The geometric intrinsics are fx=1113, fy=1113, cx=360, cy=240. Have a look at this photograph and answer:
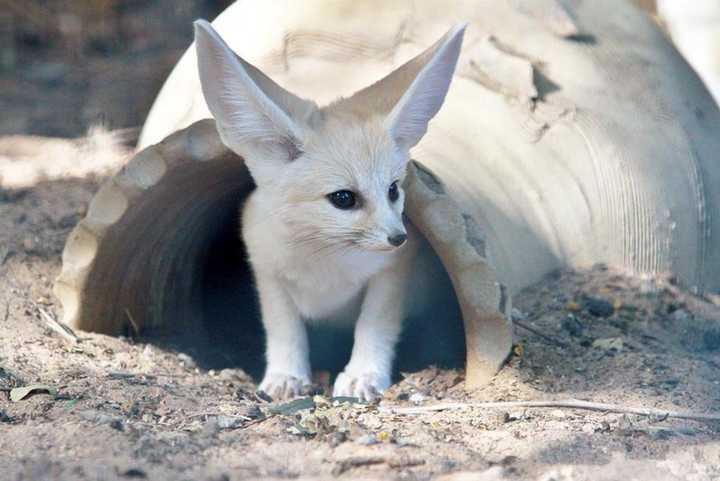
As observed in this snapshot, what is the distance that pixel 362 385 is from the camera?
421cm

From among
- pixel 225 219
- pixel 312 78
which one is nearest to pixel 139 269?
pixel 225 219

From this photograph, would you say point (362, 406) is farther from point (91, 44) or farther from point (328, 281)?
point (91, 44)

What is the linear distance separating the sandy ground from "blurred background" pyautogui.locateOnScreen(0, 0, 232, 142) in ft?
8.37

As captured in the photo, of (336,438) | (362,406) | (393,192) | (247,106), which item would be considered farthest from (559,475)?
(247,106)

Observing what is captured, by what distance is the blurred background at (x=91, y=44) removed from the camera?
7398 millimetres

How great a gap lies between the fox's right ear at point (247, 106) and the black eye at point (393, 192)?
35 centimetres

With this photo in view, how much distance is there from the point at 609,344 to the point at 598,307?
298 millimetres

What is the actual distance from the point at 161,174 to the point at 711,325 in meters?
2.33

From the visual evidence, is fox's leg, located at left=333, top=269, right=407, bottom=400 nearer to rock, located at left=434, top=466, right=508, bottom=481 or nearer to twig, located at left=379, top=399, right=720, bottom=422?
twig, located at left=379, top=399, right=720, bottom=422

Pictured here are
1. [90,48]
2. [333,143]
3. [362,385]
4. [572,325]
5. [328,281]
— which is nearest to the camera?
[333,143]

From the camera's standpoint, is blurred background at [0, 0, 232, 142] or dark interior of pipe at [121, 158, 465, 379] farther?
blurred background at [0, 0, 232, 142]

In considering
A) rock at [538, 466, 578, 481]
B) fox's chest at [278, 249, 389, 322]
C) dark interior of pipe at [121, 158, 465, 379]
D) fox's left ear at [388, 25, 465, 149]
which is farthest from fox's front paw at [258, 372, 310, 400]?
rock at [538, 466, 578, 481]

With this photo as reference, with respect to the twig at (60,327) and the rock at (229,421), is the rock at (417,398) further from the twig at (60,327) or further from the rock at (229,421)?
the twig at (60,327)

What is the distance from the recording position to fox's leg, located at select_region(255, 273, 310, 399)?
14.5 feet
